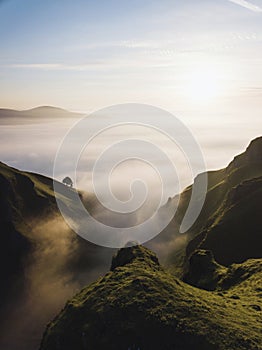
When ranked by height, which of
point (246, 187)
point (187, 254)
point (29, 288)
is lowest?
point (29, 288)

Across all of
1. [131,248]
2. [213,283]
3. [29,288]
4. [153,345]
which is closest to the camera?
Result: [153,345]

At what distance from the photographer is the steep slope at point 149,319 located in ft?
175

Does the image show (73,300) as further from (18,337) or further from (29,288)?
(29,288)

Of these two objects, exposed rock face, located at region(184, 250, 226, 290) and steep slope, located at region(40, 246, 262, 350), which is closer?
steep slope, located at region(40, 246, 262, 350)

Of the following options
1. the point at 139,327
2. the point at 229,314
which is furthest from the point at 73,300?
the point at 229,314

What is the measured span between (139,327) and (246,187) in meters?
123

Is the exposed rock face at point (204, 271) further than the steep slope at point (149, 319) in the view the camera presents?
Yes

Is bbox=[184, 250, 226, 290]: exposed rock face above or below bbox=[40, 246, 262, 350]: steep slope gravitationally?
below

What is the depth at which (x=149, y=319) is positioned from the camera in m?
56.9

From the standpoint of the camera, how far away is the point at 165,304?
196ft

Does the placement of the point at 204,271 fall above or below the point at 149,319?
below

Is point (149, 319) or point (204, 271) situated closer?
point (149, 319)

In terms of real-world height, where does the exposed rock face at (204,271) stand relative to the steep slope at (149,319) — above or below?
below

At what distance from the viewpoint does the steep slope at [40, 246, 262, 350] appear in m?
53.5
